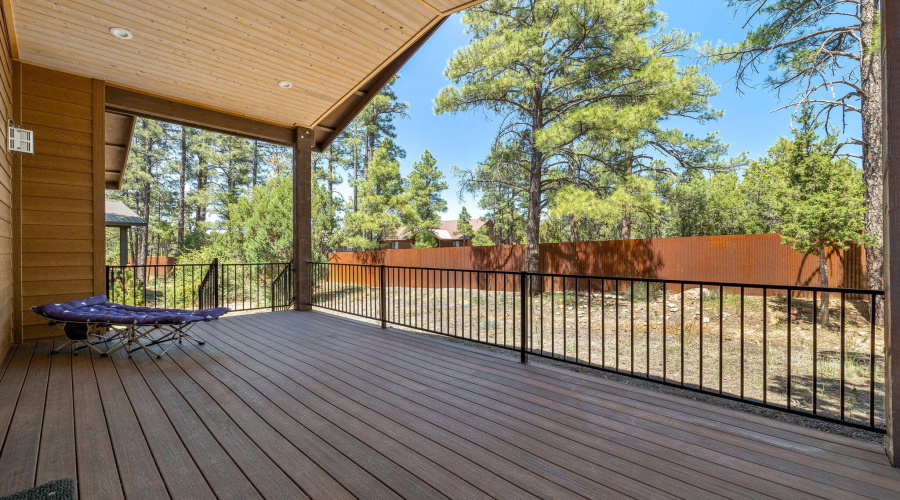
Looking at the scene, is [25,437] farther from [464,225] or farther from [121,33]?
[464,225]

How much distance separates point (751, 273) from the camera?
8664 mm

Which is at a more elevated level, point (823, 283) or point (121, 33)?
point (121, 33)

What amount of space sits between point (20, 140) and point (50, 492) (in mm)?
3854

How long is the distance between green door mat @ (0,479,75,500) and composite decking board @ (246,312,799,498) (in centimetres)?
172

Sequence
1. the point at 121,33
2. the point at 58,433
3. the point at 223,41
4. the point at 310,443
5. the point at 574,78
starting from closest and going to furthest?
1. the point at 310,443
2. the point at 58,433
3. the point at 121,33
4. the point at 223,41
5. the point at 574,78

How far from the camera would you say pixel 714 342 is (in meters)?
6.15

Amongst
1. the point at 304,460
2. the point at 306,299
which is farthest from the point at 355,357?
the point at 306,299

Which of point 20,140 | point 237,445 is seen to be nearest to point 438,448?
point 237,445

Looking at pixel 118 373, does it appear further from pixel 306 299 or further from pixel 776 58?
pixel 776 58

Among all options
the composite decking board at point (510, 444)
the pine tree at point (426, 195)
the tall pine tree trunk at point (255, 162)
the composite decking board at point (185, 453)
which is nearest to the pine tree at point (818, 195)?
the composite decking board at point (510, 444)

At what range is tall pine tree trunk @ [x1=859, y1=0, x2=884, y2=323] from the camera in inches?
248

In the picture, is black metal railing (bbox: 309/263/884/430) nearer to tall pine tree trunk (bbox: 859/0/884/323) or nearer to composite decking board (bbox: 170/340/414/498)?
tall pine tree trunk (bbox: 859/0/884/323)

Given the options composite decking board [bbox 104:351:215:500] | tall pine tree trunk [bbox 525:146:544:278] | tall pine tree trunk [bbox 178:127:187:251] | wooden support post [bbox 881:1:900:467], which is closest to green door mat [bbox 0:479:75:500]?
composite decking board [bbox 104:351:215:500]

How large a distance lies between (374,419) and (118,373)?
2348 mm
